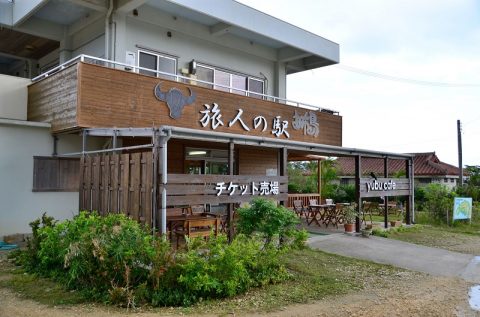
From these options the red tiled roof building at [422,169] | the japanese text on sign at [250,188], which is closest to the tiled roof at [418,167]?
the red tiled roof building at [422,169]

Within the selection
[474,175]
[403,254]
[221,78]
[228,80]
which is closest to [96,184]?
→ [403,254]

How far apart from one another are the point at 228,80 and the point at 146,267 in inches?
382

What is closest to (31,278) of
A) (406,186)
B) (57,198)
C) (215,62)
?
(57,198)

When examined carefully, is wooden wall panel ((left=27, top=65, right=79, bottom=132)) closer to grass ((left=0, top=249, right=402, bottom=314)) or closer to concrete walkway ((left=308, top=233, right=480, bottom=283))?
grass ((left=0, top=249, right=402, bottom=314))

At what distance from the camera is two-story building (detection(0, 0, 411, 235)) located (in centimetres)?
799

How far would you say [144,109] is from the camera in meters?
10.2

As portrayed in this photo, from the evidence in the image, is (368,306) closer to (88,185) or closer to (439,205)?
(88,185)

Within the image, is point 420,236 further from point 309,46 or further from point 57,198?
point 57,198

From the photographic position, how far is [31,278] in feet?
21.1

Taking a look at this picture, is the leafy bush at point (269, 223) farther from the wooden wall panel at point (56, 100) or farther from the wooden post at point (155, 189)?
the wooden wall panel at point (56, 100)

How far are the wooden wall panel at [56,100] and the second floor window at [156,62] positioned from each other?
8.68 ft

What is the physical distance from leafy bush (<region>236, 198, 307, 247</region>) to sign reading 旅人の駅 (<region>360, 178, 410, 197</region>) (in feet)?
18.4

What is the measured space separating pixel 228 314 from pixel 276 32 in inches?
434

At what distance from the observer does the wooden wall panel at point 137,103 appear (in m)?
9.23
